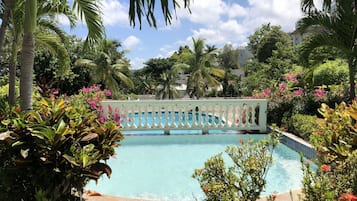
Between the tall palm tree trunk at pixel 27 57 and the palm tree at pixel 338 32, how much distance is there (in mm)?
8035

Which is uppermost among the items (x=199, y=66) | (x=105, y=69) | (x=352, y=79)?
(x=199, y=66)

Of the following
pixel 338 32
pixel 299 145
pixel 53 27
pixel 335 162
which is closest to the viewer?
pixel 335 162

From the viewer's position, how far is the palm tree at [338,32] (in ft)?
29.2

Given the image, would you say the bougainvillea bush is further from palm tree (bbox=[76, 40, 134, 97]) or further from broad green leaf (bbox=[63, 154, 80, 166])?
palm tree (bbox=[76, 40, 134, 97])

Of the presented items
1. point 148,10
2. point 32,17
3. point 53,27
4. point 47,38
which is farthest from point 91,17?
point 53,27

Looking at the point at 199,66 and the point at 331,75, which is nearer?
the point at 331,75

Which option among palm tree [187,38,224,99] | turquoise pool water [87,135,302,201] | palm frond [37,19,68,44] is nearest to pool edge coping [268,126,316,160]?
turquoise pool water [87,135,302,201]

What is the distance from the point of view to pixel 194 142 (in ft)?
30.9

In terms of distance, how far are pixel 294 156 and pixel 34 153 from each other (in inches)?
244

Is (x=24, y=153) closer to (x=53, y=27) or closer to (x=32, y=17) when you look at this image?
(x=32, y=17)

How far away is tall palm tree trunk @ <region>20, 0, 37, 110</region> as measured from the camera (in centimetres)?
362

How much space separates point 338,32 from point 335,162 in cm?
740

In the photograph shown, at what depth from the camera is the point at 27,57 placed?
374cm

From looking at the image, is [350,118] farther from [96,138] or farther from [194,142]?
[194,142]
